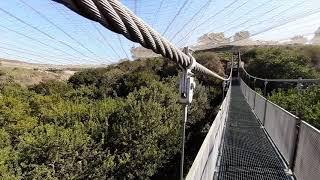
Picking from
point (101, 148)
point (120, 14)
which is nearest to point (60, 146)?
point (101, 148)

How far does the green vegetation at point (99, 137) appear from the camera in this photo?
2047 cm

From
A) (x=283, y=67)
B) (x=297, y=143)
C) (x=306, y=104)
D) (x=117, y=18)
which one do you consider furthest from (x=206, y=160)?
(x=283, y=67)

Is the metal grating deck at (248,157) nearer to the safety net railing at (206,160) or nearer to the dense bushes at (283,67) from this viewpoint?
the safety net railing at (206,160)

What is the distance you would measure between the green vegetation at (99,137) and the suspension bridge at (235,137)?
29.6ft

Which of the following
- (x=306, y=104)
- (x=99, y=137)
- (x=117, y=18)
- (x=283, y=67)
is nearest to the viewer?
(x=117, y=18)

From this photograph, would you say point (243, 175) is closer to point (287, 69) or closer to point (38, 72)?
point (287, 69)

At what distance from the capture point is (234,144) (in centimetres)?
1045

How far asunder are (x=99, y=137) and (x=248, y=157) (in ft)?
60.2

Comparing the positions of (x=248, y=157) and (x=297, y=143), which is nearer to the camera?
(x=297, y=143)

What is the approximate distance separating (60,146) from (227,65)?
4980 centimetres

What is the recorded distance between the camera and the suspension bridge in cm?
160

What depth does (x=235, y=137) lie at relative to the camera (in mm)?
11562

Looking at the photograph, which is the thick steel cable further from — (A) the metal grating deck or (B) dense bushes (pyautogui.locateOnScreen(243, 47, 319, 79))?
(B) dense bushes (pyautogui.locateOnScreen(243, 47, 319, 79))

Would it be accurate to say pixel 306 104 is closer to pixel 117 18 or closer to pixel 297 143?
pixel 297 143
